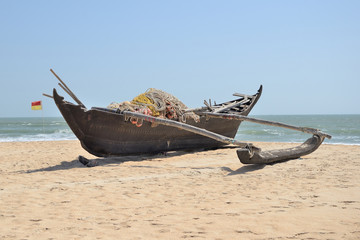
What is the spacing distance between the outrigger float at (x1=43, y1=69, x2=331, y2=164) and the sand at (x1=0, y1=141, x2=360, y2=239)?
506 mm

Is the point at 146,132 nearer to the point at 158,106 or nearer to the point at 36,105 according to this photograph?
the point at 158,106

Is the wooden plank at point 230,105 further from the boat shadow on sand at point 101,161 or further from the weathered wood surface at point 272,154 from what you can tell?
the weathered wood surface at point 272,154

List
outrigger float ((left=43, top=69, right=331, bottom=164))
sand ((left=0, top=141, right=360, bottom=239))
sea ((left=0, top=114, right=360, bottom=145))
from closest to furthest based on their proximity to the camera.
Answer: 1. sand ((left=0, top=141, right=360, bottom=239))
2. outrigger float ((left=43, top=69, right=331, bottom=164))
3. sea ((left=0, top=114, right=360, bottom=145))

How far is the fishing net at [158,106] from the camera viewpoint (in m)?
7.08

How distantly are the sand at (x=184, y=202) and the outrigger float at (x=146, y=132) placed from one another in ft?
1.66

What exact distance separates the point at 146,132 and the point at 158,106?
65 centimetres

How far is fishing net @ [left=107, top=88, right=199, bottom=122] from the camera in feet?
23.2

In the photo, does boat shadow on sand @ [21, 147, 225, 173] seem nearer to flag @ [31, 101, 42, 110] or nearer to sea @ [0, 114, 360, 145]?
flag @ [31, 101, 42, 110]

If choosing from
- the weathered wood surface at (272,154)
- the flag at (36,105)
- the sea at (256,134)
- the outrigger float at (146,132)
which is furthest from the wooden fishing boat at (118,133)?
the flag at (36,105)

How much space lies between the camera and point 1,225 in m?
3.07

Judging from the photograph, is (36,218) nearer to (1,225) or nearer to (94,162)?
(1,225)

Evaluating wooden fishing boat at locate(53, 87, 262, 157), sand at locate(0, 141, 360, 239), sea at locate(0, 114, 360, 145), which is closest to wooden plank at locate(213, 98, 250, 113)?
wooden fishing boat at locate(53, 87, 262, 157)

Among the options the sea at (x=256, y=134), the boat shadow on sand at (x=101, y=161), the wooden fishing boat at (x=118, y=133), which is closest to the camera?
the wooden fishing boat at (x=118, y=133)

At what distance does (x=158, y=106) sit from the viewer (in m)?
7.63
